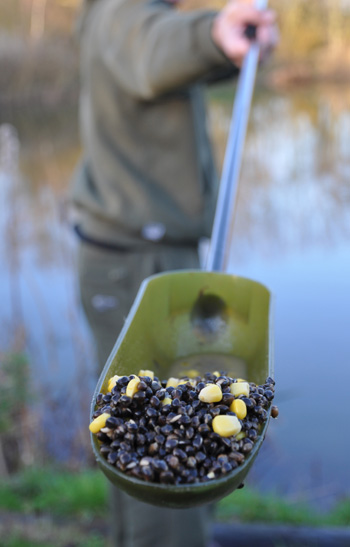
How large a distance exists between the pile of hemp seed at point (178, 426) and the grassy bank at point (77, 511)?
1.77 metres

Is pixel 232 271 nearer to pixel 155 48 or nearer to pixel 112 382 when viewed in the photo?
pixel 155 48

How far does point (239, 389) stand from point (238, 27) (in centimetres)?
122

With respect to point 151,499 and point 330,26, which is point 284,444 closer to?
point 151,499

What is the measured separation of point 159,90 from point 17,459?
2.24m

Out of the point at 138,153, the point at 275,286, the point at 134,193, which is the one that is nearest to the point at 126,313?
the point at 134,193

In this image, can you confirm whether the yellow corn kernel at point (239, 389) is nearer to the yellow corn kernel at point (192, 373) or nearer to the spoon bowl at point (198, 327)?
the spoon bowl at point (198, 327)

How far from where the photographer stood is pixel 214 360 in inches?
50.0

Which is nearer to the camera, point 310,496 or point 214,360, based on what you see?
point 214,360

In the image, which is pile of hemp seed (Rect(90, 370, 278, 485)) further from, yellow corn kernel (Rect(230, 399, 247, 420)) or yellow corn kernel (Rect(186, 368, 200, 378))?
yellow corn kernel (Rect(186, 368, 200, 378))

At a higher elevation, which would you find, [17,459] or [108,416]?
[108,416]

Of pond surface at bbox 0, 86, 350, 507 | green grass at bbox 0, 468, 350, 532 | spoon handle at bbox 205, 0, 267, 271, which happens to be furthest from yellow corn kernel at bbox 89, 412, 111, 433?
pond surface at bbox 0, 86, 350, 507

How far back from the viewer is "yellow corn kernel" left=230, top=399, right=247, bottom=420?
0.93 metres

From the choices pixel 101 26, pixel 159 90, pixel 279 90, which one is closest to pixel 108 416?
pixel 159 90

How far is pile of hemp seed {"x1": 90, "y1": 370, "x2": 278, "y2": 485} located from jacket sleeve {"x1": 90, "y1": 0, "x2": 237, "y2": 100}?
1198 mm
